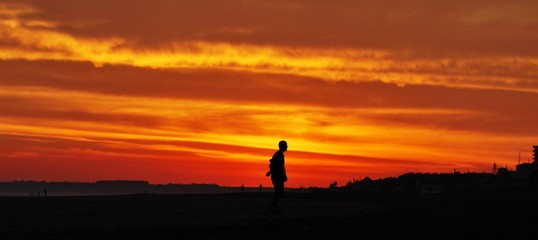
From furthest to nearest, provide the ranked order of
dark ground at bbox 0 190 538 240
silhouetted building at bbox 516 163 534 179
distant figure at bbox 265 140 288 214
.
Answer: silhouetted building at bbox 516 163 534 179, distant figure at bbox 265 140 288 214, dark ground at bbox 0 190 538 240

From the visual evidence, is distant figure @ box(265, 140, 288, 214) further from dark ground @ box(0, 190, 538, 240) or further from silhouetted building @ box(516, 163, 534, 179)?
silhouetted building @ box(516, 163, 534, 179)

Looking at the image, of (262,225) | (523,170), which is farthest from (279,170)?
(523,170)

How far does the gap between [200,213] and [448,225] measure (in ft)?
26.3

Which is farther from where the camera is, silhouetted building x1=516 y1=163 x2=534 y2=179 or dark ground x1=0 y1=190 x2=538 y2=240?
silhouetted building x1=516 y1=163 x2=534 y2=179

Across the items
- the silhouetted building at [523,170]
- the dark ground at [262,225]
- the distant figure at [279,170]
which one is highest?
the silhouetted building at [523,170]

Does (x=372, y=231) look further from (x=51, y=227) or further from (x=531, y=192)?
(x=531, y=192)

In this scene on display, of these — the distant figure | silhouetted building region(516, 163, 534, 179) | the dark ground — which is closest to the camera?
the dark ground

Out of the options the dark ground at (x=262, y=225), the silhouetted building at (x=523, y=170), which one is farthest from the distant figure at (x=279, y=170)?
the silhouetted building at (x=523, y=170)

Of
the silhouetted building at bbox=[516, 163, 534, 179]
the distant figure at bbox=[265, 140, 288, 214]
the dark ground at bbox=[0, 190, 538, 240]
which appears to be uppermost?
the silhouetted building at bbox=[516, 163, 534, 179]

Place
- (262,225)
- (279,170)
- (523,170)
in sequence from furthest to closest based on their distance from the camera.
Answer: (523,170) → (279,170) → (262,225)

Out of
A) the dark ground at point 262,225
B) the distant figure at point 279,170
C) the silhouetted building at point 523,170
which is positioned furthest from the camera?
the silhouetted building at point 523,170

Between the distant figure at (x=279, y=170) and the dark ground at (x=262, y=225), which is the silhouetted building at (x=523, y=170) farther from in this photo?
the distant figure at (x=279, y=170)

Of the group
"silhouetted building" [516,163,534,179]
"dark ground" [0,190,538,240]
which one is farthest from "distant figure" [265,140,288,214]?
"silhouetted building" [516,163,534,179]

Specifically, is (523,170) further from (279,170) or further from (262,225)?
(262,225)
